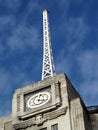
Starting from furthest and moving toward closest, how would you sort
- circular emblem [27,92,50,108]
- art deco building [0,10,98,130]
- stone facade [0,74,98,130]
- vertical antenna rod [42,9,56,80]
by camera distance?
1. vertical antenna rod [42,9,56,80]
2. circular emblem [27,92,50,108]
3. art deco building [0,10,98,130]
4. stone facade [0,74,98,130]

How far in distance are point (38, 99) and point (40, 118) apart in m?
2.82

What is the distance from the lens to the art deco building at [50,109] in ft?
188

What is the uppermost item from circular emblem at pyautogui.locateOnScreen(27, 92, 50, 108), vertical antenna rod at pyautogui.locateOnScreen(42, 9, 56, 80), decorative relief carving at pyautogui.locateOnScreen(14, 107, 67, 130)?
vertical antenna rod at pyautogui.locateOnScreen(42, 9, 56, 80)

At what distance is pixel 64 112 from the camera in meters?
57.6

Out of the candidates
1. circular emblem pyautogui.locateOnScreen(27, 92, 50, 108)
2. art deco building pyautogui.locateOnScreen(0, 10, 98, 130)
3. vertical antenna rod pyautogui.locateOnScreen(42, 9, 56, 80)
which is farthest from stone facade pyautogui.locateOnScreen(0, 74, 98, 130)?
vertical antenna rod pyautogui.locateOnScreen(42, 9, 56, 80)

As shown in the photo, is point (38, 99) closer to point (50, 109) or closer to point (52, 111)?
point (50, 109)

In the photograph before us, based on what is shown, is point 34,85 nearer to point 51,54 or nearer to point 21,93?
point 21,93

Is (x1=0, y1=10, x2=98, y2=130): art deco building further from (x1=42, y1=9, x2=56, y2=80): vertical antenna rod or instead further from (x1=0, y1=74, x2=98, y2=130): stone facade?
(x1=42, y1=9, x2=56, y2=80): vertical antenna rod

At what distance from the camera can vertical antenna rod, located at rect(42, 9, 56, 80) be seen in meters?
76.3

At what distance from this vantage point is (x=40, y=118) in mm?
58812

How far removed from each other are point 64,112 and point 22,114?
5.62 m

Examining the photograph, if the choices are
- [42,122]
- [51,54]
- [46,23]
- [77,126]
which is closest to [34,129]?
[42,122]

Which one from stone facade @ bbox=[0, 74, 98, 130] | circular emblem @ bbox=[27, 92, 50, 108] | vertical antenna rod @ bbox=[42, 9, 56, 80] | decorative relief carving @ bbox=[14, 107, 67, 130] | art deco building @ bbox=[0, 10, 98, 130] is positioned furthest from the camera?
vertical antenna rod @ bbox=[42, 9, 56, 80]

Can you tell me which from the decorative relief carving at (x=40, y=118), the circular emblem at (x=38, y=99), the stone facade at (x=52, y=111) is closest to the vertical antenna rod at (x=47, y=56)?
the stone facade at (x=52, y=111)
